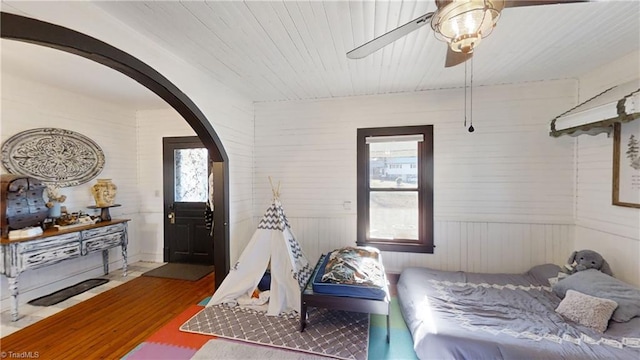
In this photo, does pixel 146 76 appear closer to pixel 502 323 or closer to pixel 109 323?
pixel 109 323

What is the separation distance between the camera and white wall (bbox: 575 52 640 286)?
240cm

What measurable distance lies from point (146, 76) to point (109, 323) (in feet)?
8.19

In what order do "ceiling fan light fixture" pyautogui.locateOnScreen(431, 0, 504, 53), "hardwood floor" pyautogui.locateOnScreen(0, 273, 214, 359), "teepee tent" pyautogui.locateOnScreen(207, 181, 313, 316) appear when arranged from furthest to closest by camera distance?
"teepee tent" pyautogui.locateOnScreen(207, 181, 313, 316), "hardwood floor" pyautogui.locateOnScreen(0, 273, 214, 359), "ceiling fan light fixture" pyautogui.locateOnScreen(431, 0, 504, 53)

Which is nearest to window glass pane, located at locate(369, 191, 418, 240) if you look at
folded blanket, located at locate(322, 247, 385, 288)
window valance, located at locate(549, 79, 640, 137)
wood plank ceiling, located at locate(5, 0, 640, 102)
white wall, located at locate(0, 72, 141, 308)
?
folded blanket, located at locate(322, 247, 385, 288)

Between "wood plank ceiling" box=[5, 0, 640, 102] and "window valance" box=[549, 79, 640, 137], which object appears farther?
"window valance" box=[549, 79, 640, 137]

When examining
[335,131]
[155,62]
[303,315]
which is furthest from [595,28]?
[155,62]

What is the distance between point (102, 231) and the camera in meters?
3.43

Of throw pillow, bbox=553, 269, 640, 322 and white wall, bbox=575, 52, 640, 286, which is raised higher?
white wall, bbox=575, 52, 640, 286

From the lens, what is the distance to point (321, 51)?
7.64 feet

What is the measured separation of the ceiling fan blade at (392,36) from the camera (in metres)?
1.34

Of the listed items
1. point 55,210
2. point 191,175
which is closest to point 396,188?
point 191,175

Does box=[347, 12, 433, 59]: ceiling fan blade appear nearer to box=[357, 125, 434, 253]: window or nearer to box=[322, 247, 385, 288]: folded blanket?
box=[322, 247, 385, 288]: folded blanket

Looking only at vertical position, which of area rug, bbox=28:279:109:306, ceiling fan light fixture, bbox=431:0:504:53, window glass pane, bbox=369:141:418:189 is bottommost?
area rug, bbox=28:279:109:306

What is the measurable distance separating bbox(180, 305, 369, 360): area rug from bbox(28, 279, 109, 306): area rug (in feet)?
6.10
